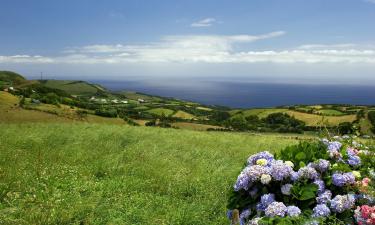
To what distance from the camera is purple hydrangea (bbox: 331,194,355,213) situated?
5.30m

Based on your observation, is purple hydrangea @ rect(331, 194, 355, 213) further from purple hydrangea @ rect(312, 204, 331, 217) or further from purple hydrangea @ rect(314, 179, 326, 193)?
purple hydrangea @ rect(314, 179, 326, 193)

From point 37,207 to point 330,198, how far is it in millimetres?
4978

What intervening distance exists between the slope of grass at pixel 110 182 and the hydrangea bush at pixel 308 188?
1.80 metres

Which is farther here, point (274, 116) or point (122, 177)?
point (274, 116)

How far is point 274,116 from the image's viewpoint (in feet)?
381

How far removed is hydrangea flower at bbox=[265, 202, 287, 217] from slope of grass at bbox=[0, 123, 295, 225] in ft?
7.61

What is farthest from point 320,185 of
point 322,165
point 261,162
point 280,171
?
point 261,162

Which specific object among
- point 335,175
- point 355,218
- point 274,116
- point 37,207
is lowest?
point 274,116

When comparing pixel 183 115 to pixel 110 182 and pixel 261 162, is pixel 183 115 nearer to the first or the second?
pixel 110 182

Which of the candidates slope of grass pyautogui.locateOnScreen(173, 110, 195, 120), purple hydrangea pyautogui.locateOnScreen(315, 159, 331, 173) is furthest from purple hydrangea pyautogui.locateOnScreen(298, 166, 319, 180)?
slope of grass pyautogui.locateOnScreen(173, 110, 195, 120)

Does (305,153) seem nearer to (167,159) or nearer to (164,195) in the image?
(164,195)

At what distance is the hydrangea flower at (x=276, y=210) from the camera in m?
5.20

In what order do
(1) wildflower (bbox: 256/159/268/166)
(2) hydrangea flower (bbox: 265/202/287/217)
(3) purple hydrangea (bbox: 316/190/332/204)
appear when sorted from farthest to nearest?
(1) wildflower (bbox: 256/159/268/166), (3) purple hydrangea (bbox: 316/190/332/204), (2) hydrangea flower (bbox: 265/202/287/217)

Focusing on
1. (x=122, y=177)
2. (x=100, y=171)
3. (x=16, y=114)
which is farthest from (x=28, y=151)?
(x=16, y=114)
